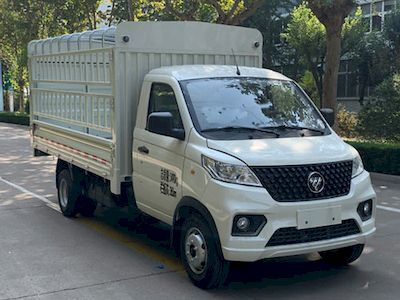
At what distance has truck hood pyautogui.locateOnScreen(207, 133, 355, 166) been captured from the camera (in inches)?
191

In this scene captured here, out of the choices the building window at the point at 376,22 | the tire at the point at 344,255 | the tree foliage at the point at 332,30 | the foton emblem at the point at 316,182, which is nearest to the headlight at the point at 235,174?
the foton emblem at the point at 316,182

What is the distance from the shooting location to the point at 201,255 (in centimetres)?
512

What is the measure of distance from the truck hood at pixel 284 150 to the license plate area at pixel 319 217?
1.43 ft

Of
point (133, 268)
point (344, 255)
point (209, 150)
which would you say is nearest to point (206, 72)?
point (209, 150)

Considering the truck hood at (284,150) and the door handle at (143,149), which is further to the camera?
the door handle at (143,149)

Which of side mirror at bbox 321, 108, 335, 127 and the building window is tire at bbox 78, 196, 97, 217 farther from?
the building window

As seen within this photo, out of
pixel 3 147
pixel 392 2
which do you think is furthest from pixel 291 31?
pixel 3 147

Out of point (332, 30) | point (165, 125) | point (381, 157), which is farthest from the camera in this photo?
point (332, 30)

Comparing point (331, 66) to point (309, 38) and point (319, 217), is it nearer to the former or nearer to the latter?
point (319, 217)

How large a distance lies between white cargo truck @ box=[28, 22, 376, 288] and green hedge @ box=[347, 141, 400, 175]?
18.3 ft

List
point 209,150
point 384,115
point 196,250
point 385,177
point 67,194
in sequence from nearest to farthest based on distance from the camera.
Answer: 1. point 209,150
2. point 196,250
3. point 67,194
4. point 385,177
5. point 384,115

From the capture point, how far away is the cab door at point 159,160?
5.51 metres

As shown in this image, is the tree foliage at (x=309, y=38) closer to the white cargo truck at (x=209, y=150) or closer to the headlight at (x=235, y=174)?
the white cargo truck at (x=209, y=150)

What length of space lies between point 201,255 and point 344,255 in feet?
5.44
